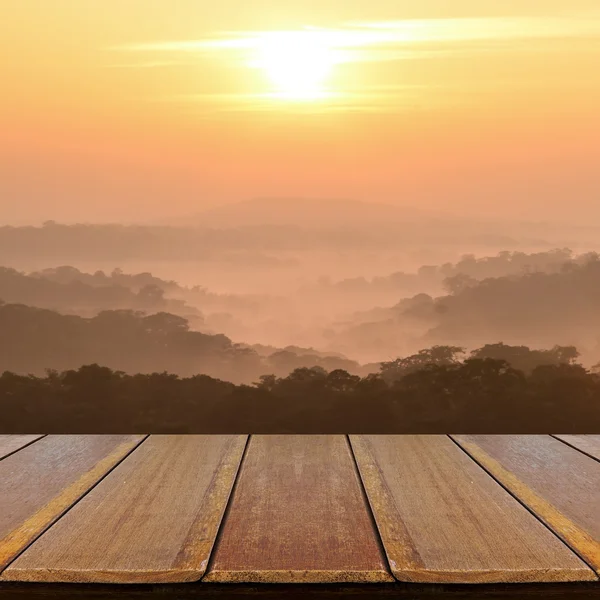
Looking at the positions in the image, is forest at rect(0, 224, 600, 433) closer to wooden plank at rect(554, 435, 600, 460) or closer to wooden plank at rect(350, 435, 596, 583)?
wooden plank at rect(554, 435, 600, 460)

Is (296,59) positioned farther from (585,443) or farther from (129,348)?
(585,443)

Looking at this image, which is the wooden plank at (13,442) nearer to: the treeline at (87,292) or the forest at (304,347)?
the forest at (304,347)

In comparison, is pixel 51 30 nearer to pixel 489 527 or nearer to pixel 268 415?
pixel 268 415

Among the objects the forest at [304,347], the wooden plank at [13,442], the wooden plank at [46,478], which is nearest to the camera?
the wooden plank at [46,478]

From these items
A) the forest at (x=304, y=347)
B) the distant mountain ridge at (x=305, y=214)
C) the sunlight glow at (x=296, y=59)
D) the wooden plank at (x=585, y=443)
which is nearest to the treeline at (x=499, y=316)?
the forest at (x=304, y=347)

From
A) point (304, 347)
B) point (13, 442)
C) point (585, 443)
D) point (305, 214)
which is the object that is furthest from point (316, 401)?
point (13, 442)
